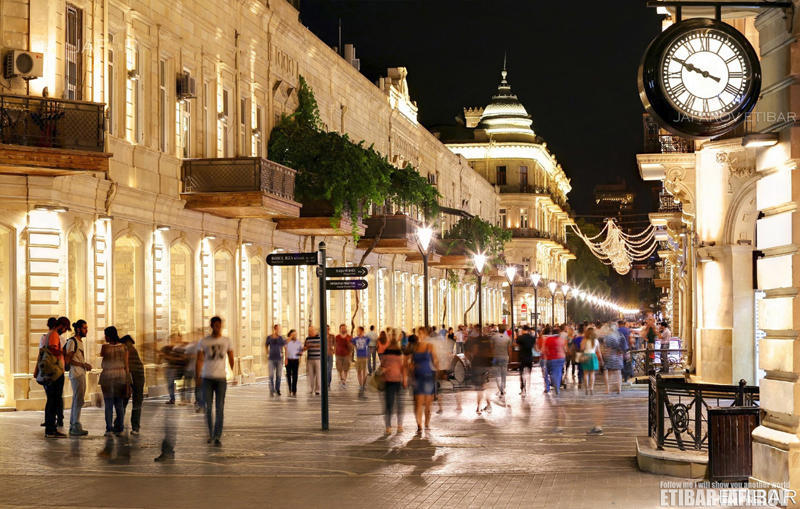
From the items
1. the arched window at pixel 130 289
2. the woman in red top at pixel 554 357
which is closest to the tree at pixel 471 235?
the woman in red top at pixel 554 357

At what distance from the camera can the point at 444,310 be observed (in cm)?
6812

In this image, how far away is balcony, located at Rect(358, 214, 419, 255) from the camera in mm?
46031

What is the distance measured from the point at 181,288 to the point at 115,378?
12551 millimetres

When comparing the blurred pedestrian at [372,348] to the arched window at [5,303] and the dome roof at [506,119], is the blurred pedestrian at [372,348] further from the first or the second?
the dome roof at [506,119]

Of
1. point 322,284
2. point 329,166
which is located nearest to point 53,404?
point 322,284

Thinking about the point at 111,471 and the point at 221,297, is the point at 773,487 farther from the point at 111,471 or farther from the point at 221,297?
the point at 221,297

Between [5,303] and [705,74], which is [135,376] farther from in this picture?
[705,74]

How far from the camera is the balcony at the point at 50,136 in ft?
72.0

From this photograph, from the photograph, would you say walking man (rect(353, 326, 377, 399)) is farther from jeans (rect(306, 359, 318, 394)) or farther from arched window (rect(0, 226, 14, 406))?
arched window (rect(0, 226, 14, 406))

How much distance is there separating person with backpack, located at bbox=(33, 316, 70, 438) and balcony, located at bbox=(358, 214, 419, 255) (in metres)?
26.8

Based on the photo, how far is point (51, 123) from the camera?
882 inches

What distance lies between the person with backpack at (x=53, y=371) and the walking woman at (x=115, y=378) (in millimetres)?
771

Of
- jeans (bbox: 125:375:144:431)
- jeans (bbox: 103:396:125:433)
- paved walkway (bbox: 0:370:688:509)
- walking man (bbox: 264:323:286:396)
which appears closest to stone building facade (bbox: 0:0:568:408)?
walking man (bbox: 264:323:286:396)

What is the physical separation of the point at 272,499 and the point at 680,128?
530 cm
